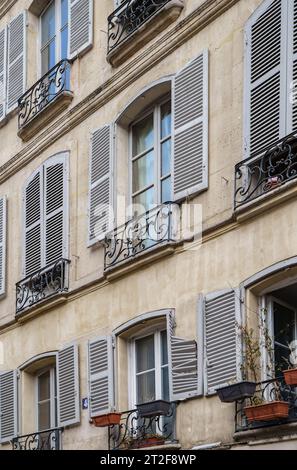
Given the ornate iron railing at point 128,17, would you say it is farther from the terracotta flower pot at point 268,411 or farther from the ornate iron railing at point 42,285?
the terracotta flower pot at point 268,411

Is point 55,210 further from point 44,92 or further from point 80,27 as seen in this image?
point 80,27

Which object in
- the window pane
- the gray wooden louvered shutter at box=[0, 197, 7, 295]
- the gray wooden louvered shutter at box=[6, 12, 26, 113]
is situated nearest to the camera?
the window pane

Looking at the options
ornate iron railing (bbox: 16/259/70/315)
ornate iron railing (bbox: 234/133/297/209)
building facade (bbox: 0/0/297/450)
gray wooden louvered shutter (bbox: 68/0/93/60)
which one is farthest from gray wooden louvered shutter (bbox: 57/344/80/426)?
gray wooden louvered shutter (bbox: 68/0/93/60)

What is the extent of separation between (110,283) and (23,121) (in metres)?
4.02

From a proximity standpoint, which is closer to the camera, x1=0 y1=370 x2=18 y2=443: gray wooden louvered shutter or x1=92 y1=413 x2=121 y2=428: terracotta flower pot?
x1=92 y1=413 x2=121 y2=428: terracotta flower pot

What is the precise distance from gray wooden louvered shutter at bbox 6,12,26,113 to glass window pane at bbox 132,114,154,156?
3340 mm

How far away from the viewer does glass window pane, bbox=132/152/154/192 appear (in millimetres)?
12828

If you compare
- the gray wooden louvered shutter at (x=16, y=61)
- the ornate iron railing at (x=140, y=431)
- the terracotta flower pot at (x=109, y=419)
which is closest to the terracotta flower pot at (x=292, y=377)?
the ornate iron railing at (x=140, y=431)

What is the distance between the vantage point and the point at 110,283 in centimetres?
1265

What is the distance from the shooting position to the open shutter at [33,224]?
577 inches

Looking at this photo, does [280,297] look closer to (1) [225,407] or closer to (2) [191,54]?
(1) [225,407]

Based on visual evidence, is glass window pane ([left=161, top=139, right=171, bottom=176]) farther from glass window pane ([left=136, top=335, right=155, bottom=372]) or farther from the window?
glass window pane ([left=136, top=335, right=155, bottom=372])

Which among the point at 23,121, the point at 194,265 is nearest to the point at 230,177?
the point at 194,265

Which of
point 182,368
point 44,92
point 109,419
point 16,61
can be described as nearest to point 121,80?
point 44,92
